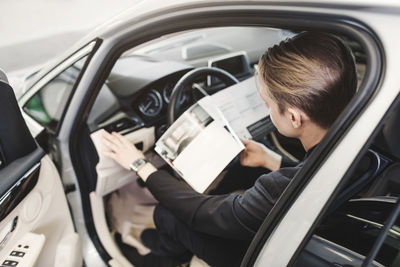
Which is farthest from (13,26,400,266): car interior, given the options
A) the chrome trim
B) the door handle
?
the door handle

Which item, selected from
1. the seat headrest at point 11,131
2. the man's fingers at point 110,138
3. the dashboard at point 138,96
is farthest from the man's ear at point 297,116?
the seat headrest at point 11,131

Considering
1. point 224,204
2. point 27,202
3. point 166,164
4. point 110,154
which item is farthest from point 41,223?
point 224,204

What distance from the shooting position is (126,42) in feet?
4.28

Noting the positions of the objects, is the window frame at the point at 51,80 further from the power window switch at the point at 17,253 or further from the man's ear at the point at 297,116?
the man's ear at the point at 297,116

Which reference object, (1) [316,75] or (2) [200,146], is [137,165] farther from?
(1) [316,75]

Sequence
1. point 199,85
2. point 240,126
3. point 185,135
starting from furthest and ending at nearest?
1. point 199,85
2. point 240,126
3. point 185,135

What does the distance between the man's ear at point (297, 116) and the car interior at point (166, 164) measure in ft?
0.70

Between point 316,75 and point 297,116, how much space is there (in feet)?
0.47

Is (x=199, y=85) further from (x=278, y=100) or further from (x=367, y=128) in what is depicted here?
(x=367, y=128)

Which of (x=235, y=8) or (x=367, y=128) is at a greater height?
(x=235, y=8)

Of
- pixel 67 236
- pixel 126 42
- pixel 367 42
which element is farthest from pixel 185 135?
pixel 367 42

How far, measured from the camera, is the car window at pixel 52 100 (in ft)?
4.91

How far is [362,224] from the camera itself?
93cm

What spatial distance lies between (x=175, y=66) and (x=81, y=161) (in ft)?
2.51
